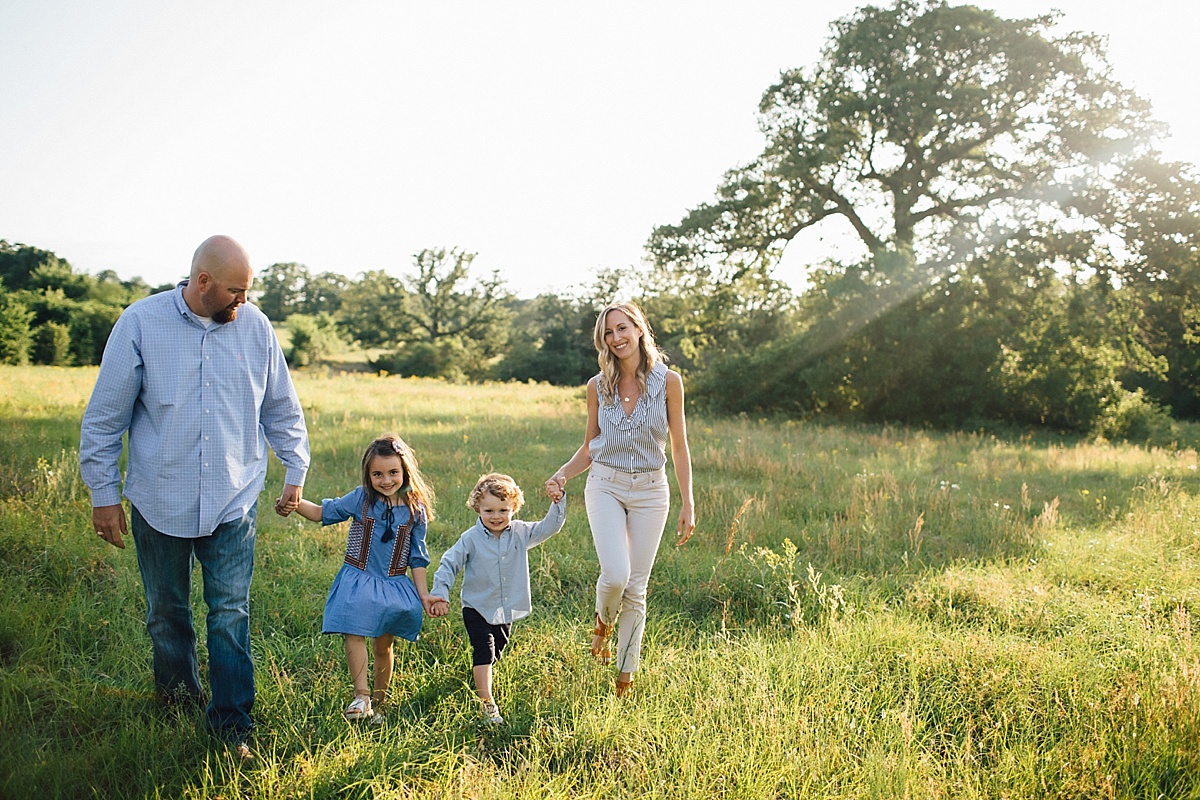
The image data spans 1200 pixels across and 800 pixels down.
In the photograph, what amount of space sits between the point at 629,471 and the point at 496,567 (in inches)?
35.9

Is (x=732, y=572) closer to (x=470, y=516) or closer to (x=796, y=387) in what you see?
(x=470, y=516)

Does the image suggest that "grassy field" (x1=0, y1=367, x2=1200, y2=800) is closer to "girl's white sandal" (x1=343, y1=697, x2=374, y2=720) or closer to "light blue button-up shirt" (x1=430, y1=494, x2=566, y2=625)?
"girl's white sandal" (x1=343, y1=697, x2=374, y2=720)

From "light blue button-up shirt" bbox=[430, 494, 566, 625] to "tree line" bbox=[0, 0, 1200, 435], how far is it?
17174 millimetres

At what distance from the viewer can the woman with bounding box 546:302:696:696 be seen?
4293 millimetres

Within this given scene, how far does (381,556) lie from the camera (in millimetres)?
3943

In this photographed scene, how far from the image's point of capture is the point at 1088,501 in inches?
367

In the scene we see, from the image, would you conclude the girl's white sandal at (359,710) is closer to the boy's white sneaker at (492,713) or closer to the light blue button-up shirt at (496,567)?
the boy's white sneaker at (492,713)

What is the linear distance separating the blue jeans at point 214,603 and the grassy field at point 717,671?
0.55 feet

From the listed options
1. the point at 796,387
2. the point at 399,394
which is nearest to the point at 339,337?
the point at 399,394

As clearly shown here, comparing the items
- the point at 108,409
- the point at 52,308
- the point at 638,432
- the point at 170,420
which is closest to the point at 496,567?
the point at 638,432

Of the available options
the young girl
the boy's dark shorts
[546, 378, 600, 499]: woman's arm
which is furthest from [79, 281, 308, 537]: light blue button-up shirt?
[546, 378, 600, 499]: woman's arm

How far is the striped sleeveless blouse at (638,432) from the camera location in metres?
4.34

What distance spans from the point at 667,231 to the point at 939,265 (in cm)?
745

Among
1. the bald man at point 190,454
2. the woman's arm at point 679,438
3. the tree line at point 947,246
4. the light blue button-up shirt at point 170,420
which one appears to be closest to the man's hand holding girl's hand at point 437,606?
the bald man at point 190,454
